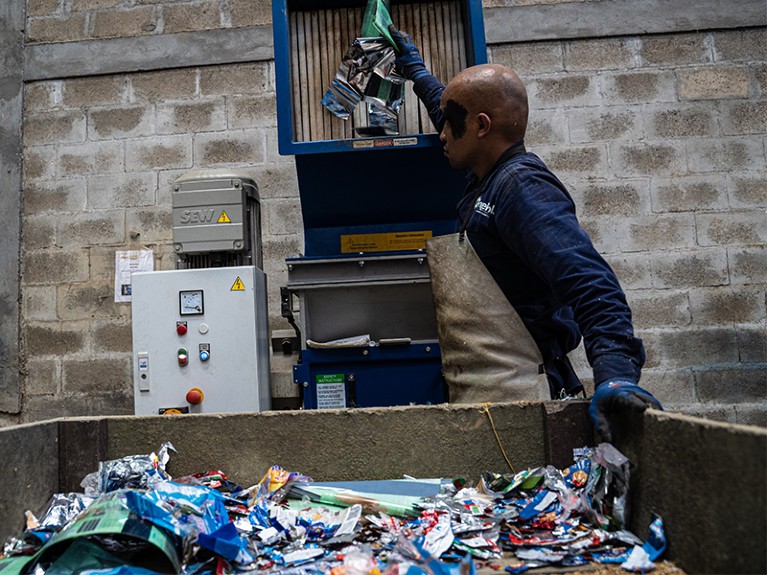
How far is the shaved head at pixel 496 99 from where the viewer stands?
1921 mm

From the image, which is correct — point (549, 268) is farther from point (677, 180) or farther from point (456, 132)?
point (677, 180)

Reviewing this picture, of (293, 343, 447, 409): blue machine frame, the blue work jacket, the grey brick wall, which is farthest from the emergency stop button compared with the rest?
the grey brick wall

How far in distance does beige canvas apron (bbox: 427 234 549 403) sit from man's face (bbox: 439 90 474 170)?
0.91 feet

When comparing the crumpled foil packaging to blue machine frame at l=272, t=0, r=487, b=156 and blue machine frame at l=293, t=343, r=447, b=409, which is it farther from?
blue machine frame at l=293, t=343, r=447, b=409

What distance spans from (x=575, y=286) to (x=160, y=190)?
2.87 metres

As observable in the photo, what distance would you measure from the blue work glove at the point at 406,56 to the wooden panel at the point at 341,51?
128 mm

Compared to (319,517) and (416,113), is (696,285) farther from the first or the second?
(319,517)

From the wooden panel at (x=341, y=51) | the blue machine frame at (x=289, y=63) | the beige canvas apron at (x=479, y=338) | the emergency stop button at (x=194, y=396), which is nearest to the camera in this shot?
the beige canvas apron at (x=479, y=338)

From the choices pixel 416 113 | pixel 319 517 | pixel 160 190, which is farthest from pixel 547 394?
pixel 160 190

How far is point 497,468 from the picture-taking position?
A: 154cm

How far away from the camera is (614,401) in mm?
1284

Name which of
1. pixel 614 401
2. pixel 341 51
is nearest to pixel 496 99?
pixel 341 51

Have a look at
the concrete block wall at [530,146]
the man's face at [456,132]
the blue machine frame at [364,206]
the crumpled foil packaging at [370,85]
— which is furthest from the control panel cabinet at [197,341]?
the man's face at [456,132]

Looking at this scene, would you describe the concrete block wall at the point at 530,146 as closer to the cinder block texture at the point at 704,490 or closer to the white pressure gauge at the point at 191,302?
the white pressure gauge at the point at 191,302
